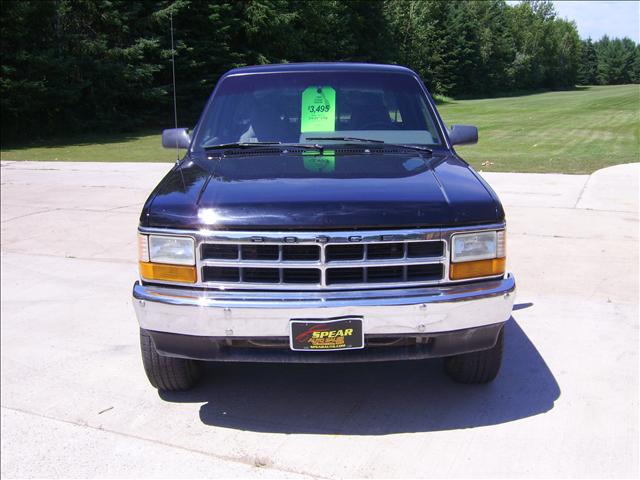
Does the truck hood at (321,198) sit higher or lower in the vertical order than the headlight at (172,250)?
higher

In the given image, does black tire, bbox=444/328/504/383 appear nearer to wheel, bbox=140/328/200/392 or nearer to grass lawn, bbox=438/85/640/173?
wheel, bbox=140/328/200/392

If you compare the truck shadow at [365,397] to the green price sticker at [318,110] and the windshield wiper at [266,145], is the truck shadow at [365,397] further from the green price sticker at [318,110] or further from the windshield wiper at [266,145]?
the green price sticker at [318,110]

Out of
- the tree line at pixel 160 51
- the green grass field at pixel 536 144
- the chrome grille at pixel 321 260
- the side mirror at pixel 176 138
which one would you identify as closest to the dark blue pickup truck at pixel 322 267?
the chrome grille at pixel 321 260

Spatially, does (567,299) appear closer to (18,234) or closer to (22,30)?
(18,234)

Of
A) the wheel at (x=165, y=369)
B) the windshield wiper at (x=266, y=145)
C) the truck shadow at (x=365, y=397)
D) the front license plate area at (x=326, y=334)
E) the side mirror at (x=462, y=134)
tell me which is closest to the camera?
the front license plate area at (x=326, y=334)

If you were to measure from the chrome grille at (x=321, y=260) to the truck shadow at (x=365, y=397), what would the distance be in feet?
2.68

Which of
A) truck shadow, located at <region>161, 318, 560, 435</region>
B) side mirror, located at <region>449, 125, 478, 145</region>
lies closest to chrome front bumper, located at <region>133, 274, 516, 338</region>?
truck shadow, located at <region>161, 318, 560, 435</region>

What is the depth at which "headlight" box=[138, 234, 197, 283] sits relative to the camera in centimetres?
312

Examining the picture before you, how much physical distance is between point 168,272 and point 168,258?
0.23 ft

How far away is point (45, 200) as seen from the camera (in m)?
10.3

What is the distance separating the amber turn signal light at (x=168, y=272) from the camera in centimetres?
313

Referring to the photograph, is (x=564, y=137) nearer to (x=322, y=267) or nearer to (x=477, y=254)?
(x=477, y=254)

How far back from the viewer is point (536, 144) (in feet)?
61.4

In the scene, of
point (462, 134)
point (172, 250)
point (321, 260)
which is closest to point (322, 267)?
point (321, 260)
